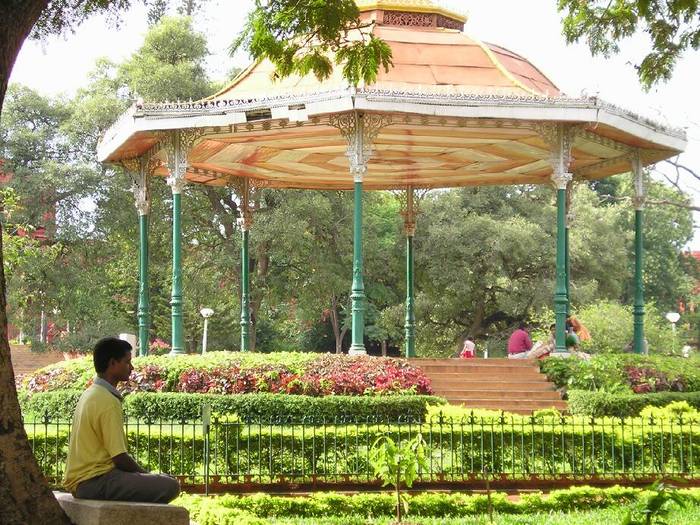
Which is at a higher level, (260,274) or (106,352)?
(260,274)

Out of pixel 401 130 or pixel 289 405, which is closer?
pixel 289 405

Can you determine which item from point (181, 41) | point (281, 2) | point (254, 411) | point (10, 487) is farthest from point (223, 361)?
point (181, 41)

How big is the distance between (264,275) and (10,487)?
94.5 ft

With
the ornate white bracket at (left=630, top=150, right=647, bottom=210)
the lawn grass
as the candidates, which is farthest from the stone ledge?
the ornate white bracket at (left=630, top=150, right=647, bottom=210)

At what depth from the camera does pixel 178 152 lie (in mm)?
21625

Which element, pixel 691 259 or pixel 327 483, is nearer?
pixel 327 483

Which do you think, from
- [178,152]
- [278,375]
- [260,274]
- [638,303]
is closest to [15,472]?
[278,375]

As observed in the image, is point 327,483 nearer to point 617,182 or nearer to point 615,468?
point 615,468

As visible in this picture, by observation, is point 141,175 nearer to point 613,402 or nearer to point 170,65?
point 613,402

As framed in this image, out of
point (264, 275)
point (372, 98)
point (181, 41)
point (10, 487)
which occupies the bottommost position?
point (10, 487)

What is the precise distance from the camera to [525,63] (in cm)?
2381

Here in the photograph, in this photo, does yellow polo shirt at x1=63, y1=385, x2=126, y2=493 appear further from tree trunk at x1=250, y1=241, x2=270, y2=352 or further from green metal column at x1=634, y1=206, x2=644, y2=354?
tree trunk at x1=250, y1=241, x2=270, y2=352

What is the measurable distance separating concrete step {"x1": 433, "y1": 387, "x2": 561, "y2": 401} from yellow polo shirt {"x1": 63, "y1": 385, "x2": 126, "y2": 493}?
12.7 meters

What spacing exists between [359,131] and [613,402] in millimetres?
6620
